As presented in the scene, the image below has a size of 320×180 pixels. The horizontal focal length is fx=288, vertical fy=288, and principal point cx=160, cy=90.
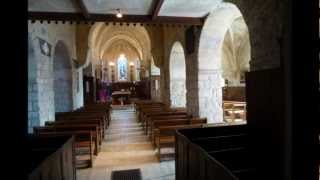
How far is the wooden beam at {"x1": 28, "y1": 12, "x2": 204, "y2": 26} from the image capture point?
5.73 m

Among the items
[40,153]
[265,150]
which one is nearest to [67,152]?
[40,153]

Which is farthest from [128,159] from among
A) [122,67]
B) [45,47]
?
[122,67]

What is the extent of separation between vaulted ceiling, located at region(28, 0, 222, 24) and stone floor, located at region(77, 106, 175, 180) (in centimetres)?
300

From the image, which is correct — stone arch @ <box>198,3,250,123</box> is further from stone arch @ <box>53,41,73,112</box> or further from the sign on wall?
stone arch @ <box>53,41,73,112</box>

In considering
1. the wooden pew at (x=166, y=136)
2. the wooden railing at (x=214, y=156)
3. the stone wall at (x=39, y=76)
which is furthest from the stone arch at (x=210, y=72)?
the stone wall at (x=39, y=76)

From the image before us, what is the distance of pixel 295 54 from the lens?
179 cm

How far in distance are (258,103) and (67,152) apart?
2537mm

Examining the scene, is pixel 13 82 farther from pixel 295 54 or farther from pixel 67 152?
pixel 67 152

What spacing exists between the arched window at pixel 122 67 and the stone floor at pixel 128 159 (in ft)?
65.0

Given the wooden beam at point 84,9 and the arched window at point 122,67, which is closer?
the wooden beam at point 84,9

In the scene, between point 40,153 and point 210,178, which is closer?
point 210,178

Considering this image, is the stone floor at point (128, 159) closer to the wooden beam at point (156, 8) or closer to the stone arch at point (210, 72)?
the stone arch at point (210, 72)

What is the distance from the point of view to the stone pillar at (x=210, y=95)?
716cm

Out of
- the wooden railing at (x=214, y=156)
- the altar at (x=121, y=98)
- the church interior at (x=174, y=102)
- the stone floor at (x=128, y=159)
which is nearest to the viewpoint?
the wooden railing at (x=214, y=156)
